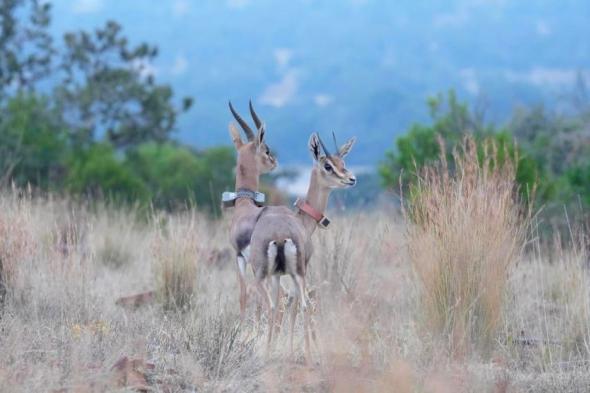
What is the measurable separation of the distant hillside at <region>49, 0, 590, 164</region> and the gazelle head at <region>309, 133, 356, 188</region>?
68.7 m

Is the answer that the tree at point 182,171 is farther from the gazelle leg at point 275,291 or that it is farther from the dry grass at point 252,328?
the gazelle leg at point 275,291

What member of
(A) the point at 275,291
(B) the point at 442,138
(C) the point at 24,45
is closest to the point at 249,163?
(A) the point at 275,291

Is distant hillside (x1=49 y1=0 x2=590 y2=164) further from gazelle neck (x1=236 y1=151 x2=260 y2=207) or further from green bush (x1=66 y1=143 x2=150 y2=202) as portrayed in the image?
gazelle neck (x1=236 y1=151 x2=260 y2=207)

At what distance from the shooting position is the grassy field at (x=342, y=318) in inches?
297

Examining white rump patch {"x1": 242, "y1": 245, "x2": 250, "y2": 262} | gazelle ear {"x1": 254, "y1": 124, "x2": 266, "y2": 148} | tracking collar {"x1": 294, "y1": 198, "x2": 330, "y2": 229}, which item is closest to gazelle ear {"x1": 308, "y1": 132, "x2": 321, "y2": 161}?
tracking collar {"x1": 294, "y1": 198, "x2": 330, "y2": 229}

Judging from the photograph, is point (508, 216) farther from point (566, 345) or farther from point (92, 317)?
point (92, 317)

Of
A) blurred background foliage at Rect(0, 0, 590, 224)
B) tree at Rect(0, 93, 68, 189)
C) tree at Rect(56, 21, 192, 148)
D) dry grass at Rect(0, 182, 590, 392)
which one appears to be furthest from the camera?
tree at Rect(56, 21, 192, 148)

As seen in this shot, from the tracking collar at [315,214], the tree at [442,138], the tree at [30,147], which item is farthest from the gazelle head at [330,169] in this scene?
the tree at [30,147]

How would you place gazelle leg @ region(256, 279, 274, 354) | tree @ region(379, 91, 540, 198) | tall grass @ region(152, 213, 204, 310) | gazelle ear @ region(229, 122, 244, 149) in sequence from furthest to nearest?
tree @ region(379, 91, 540, 198) → tall grass @ region(152, 213, 204, 310) → gazelle ear @ region(229, 122, 244, 149) → gazelle leg @ region(256, 279, 274, 354)

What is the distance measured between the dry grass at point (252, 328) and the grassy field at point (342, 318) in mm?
18

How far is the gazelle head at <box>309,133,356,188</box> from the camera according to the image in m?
9.60

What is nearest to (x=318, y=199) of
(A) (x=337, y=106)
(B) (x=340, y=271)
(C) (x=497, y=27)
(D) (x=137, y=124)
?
(B) (x=340, y=271)

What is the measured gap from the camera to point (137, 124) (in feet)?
114

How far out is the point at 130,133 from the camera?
34.5 metres
